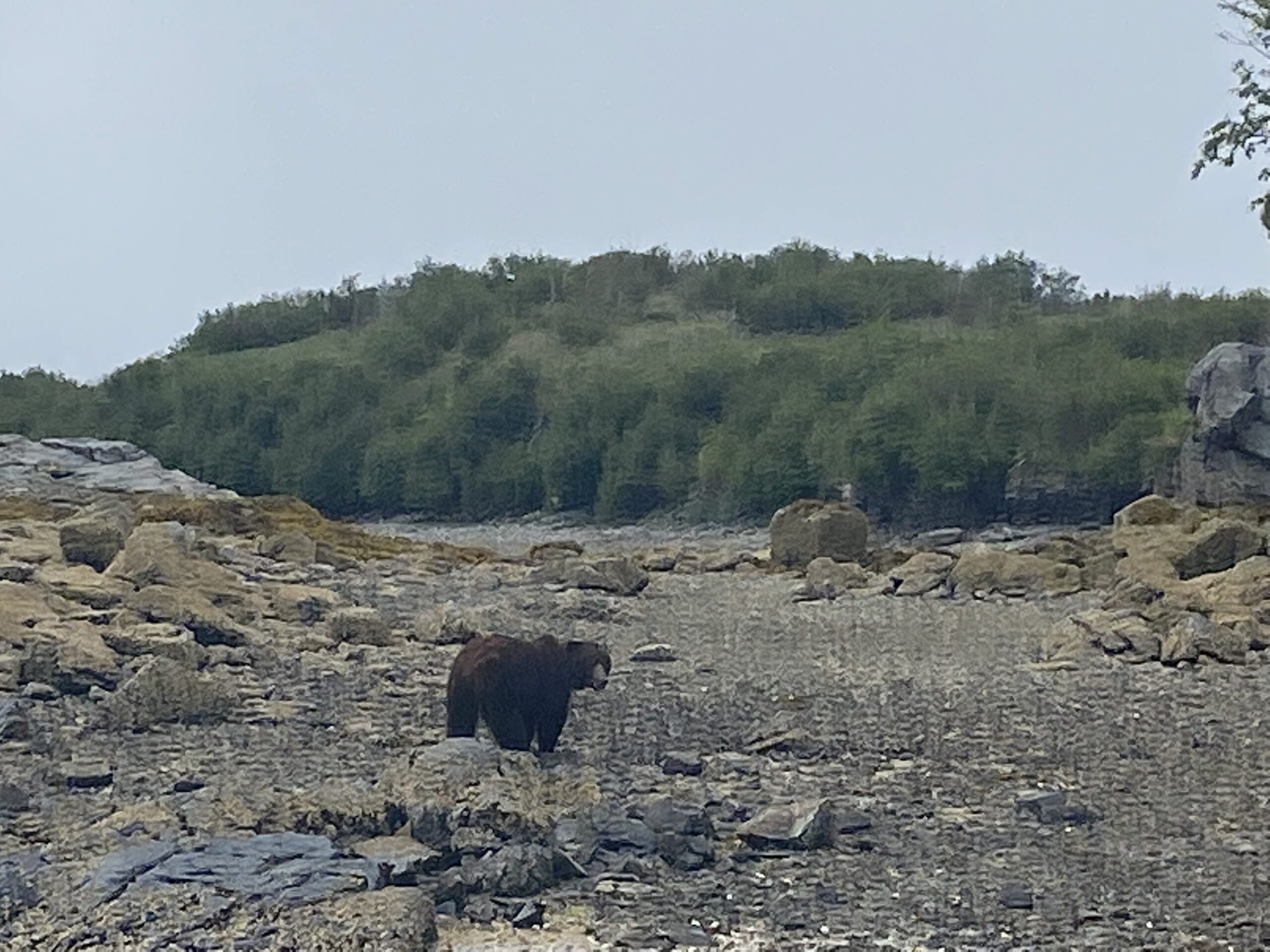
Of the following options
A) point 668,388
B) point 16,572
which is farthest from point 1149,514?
point 668,388

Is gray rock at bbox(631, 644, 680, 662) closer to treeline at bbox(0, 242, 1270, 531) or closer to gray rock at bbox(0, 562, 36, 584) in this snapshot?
gray rock at bbox(0, 562, 36, 584)

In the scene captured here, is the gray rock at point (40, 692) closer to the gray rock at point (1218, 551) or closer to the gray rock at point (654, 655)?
the gray rock at point (654, 655)

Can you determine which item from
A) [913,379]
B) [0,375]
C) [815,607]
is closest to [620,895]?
[815,607]

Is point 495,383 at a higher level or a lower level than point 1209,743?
higher

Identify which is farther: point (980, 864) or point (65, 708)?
point (65, 708)

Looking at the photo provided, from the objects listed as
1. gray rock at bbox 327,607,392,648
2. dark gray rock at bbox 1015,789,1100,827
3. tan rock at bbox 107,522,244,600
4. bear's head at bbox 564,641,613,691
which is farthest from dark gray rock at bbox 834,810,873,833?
tan rock at bbox 107,522,244,600

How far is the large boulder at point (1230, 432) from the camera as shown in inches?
999

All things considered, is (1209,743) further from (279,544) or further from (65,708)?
(279,544)

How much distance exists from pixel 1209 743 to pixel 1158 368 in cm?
2520

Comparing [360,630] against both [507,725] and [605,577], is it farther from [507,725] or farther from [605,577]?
[605,577]

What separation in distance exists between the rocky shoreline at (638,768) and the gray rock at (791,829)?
0.02m

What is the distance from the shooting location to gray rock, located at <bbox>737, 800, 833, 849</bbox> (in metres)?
7.53

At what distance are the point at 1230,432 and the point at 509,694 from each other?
722 inches

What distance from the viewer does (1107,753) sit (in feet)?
30.1
